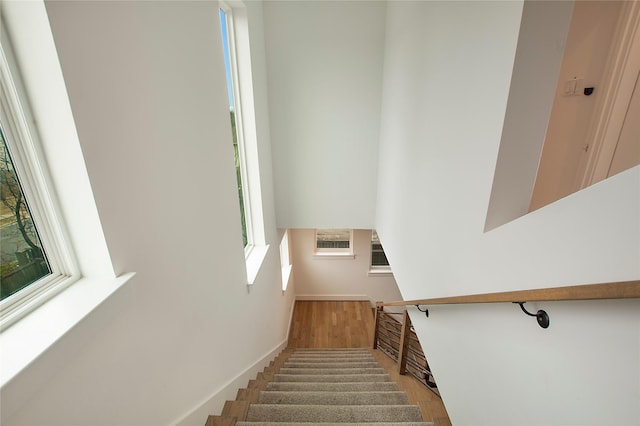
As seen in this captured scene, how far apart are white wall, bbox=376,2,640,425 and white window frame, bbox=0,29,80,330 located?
4.87 ft

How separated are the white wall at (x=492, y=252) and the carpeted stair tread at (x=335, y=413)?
377 millimetres

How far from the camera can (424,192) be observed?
198 centimetres

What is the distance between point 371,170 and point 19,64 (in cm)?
355

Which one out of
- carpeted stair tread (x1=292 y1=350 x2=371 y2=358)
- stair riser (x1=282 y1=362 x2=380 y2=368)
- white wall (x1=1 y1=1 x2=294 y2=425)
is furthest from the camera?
carpeted stair tread (x1=292 y1=350 x2=371 y2=358)

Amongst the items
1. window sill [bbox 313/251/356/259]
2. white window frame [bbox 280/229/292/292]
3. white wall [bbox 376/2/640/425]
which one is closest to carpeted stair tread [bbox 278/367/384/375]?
white wall [bbox 376/2/640/425]

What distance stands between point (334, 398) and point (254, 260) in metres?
1.48

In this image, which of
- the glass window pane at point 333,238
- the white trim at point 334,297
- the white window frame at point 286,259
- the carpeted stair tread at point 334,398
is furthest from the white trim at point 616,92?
the white trim at point 334,297

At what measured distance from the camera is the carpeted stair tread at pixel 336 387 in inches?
98.3

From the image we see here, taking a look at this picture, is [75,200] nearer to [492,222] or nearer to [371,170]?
[492,222]

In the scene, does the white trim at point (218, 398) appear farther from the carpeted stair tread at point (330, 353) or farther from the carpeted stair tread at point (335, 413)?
the carpeted stair tread at point (330, 353)

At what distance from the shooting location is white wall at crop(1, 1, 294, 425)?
2.59ft

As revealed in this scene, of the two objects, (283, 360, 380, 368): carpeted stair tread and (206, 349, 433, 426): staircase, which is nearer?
(206, 349, 433, 426): staircase

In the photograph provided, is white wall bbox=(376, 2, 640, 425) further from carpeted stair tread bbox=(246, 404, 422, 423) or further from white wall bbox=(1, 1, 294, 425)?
white wall bbox=(1, 1, 294, 425)

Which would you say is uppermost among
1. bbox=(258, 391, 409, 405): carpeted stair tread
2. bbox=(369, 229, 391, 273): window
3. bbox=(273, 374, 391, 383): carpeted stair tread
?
bbox=(258, 391, 409, 405): carpeted stair tread
